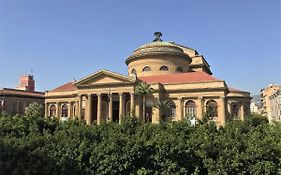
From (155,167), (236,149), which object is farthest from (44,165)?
(236,149)

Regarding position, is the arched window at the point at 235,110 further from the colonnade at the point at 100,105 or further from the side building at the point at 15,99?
the side building at the point at 15,99

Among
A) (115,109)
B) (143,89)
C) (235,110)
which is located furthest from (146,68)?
(235,110)

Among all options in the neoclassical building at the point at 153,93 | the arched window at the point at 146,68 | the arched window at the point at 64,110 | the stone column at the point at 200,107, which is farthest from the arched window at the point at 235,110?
the arched window at the point at 64,110

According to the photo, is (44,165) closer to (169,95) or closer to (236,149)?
(236,149)

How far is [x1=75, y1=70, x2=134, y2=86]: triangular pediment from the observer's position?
5384cm

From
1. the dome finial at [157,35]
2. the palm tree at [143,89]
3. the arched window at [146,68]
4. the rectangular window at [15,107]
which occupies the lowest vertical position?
the rectangular window at [15,107]

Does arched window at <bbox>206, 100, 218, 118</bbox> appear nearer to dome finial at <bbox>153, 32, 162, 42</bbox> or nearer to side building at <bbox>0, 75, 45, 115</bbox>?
dome finial at <bbox>153, 32, 162, 42</bbox>

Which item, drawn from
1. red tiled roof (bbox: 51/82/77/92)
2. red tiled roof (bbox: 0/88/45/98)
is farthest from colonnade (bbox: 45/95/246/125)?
red tiled roof (bbox: 0/88/45/98)

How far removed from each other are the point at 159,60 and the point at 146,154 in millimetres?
46095

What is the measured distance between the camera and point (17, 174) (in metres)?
17.5

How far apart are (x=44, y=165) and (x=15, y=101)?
220 ft

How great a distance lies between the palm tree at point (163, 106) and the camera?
5259cm

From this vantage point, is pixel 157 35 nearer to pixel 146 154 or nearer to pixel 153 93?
pixel 153 93

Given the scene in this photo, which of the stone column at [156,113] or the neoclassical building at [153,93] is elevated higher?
the neoclassical building at [153,93]
